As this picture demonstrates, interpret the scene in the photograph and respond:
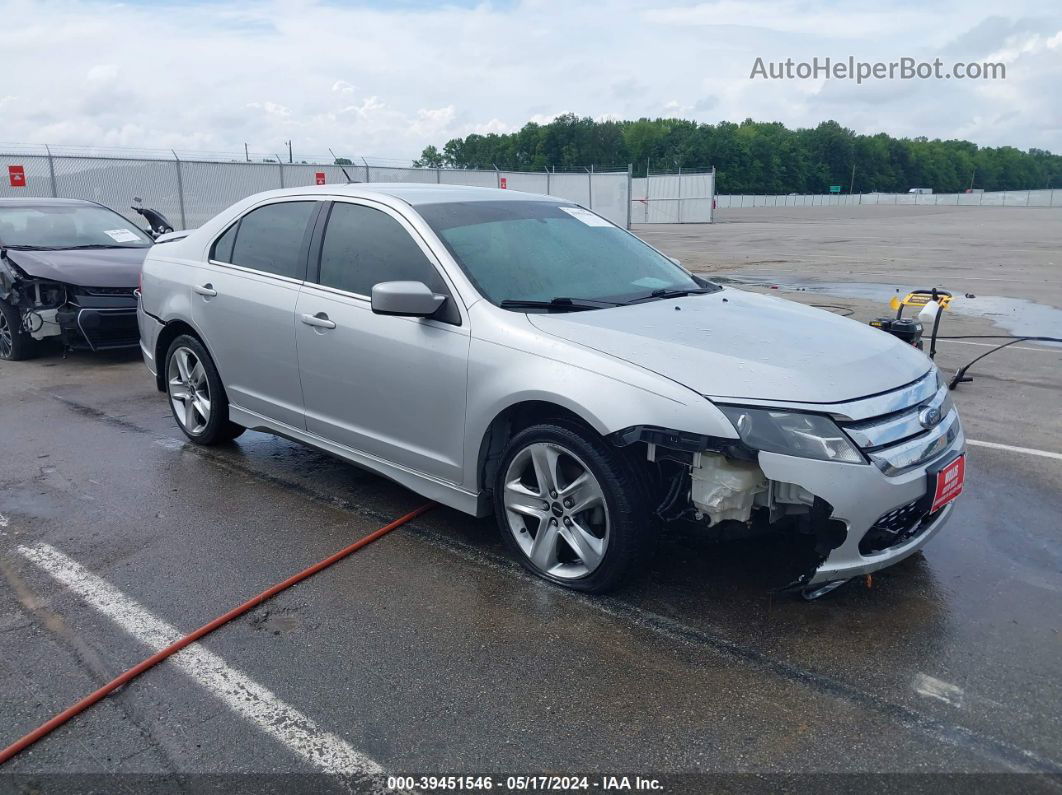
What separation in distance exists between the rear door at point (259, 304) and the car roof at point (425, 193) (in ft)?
0.51

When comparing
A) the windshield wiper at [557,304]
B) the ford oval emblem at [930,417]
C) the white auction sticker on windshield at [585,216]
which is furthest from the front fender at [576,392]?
the white auction sticker on windshield at [585,216]

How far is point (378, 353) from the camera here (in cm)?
404

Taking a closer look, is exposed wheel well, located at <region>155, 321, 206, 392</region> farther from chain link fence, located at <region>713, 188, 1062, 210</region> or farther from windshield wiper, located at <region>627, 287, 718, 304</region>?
chain link fence, located at <region>713, 188, 1062, 210</region>

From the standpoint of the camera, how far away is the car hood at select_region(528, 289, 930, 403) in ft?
10.2

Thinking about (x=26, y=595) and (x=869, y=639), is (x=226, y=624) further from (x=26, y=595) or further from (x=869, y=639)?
(x=869, y=639)

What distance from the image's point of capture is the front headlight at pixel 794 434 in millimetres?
2973

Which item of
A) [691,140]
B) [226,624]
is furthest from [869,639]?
[691,140]

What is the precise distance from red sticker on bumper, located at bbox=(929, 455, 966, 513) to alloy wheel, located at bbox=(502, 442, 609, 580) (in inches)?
49.7

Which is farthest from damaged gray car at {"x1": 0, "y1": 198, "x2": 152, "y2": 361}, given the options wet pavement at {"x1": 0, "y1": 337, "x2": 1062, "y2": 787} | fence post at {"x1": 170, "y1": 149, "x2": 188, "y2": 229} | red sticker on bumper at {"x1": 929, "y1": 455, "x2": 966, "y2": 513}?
fence post at {"x1": 170, "y1": 149, "x2": 188, "y2": 229}

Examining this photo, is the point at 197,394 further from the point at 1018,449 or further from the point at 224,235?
the point at 1018,449

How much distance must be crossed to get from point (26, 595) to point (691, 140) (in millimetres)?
114925

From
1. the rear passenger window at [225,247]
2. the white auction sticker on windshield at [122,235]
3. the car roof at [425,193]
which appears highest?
the car roof at [425,193]

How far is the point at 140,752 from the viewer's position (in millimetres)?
2600

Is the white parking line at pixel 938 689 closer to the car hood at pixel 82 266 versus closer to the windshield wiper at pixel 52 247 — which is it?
the car hood at pixel 82 266
